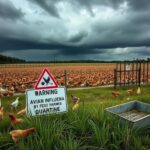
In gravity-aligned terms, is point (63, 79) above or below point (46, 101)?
below

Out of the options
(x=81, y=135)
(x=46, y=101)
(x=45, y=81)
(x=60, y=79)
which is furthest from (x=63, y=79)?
(x=81, y=135)

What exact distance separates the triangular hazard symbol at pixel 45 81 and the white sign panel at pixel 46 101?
89 mm

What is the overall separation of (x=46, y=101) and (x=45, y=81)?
17.4 inches

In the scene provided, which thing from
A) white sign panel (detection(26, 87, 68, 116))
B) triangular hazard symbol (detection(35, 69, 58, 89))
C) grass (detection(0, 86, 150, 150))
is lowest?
grass (detection(0, 86, 150, 150))

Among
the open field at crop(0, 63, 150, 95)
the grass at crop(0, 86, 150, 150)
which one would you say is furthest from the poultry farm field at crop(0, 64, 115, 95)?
the grass at crop(0, 86, 150, 150)

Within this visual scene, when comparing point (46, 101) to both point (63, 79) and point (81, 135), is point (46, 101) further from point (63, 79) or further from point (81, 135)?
point (63, 79)

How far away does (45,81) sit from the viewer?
5750 mm

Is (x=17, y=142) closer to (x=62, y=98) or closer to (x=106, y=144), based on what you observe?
(x=106, y=144)

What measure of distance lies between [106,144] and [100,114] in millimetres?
963

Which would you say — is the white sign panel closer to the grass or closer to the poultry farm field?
the grass

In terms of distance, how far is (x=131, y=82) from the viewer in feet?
49.5

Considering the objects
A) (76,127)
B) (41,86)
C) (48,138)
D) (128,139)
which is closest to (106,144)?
(128,139)

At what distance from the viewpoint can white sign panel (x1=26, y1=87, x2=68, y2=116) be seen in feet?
18.0

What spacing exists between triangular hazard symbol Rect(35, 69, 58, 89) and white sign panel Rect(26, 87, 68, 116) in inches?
3.5
